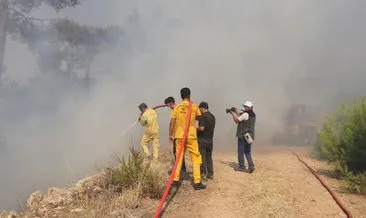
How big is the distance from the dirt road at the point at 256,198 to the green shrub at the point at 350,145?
→ 600 millimetres

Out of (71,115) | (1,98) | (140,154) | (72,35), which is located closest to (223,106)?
(71,115)

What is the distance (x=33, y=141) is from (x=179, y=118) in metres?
11.2

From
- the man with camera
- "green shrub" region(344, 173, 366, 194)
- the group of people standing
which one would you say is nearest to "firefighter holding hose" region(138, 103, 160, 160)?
the group of people standing

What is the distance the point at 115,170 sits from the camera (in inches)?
302

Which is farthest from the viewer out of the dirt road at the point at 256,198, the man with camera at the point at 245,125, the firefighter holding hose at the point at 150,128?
the firefighter holding hose at the point at 150,128

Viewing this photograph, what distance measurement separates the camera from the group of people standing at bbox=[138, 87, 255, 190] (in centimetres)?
748

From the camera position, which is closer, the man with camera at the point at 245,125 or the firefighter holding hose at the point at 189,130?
the firefighter holding hose at the point at 189,130

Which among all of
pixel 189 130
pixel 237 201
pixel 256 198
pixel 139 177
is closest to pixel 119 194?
pixel 139 177

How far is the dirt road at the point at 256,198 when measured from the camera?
21.4ft

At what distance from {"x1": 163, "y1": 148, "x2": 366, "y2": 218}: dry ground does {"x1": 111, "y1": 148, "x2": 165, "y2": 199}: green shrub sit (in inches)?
13.6

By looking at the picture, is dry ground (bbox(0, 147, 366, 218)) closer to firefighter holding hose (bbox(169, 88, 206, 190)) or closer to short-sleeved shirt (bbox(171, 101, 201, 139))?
firefighter holding hose (bbox(169, 88, 206, 190))

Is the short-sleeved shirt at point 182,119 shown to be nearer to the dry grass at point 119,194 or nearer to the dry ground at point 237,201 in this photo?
the dry grass at point 119,194

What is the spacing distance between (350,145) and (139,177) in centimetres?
439

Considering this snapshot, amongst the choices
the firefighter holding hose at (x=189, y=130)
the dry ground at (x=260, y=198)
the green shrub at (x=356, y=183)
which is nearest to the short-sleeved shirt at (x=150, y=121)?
the dry ground at (x=260, y=198)
